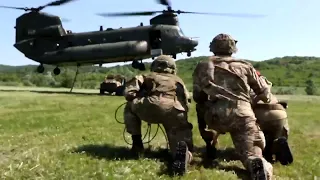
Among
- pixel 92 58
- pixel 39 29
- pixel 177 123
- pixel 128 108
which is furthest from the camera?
pixel 39 29

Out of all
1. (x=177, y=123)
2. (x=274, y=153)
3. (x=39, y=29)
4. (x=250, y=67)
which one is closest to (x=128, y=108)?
(x=177, y=123)

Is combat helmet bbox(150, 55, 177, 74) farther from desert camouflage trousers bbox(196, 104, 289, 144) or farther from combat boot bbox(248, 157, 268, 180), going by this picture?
combat boot bbox(248, 157, 268, 180)

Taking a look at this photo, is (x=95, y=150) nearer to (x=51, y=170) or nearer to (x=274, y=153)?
(x=51, y=170)

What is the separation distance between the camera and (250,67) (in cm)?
573

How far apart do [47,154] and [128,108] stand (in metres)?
1.23

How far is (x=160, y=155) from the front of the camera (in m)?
6.31

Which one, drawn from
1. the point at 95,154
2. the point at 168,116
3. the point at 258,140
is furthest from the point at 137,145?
the point at 258,140

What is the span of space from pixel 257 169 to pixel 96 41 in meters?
21.1

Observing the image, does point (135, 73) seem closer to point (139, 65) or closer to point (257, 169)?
point (139, 65)

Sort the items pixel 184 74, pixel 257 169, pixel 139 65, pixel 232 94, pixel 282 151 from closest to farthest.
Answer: pixel 257 169, pixel 232 94, pixel 282 151, pixel 139 65, pixel 184 74

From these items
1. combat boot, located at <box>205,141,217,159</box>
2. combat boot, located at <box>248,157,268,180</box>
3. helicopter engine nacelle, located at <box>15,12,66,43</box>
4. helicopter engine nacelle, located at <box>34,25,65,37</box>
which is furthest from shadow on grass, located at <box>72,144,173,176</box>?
helicopter engine nacelle, located at <box>15,12,66,43</box>

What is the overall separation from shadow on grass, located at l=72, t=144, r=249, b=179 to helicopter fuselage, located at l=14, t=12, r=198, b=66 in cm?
1728

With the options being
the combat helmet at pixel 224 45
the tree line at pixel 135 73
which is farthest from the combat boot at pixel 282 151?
the tree line at pixel 135 73

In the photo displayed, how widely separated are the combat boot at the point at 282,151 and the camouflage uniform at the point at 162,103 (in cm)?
120
